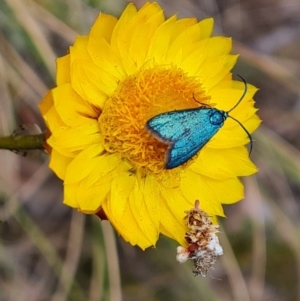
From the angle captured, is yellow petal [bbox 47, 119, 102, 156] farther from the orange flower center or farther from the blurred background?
the blurred background

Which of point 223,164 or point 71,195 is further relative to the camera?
point 223,164

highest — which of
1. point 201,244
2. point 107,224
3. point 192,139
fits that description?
point 192,139

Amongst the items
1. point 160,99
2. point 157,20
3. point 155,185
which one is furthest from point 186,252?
point 157,20

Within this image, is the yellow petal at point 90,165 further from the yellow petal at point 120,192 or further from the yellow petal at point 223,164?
the yellow petal at point 223,164

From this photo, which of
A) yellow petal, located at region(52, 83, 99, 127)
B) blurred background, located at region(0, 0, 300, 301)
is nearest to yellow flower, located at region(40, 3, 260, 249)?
yellow petal, located at region(52, 83, 99, 127)

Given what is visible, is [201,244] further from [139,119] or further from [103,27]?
[103,27]

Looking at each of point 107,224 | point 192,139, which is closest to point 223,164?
point 192,139

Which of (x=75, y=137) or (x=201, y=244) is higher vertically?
(x=75, y=137)
